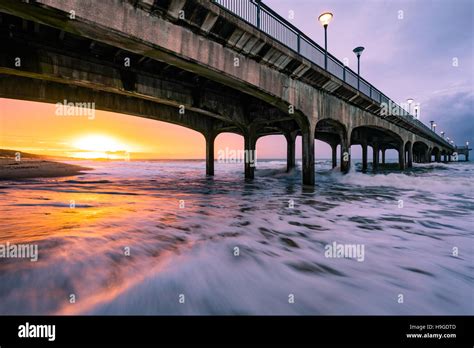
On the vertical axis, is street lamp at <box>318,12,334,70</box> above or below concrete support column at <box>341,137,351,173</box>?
above

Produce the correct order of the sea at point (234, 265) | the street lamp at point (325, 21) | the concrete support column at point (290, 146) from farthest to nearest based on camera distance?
the concrete support column at point (290, 146) < the street lamp at point (325, 21) < the sea at point (234, 265)

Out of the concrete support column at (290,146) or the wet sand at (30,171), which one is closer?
the wet sand at (30,171)

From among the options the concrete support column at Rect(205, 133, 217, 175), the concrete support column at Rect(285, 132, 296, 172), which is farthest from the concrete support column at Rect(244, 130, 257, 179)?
the concrete support column at Rect(285, 132, 296, 172)

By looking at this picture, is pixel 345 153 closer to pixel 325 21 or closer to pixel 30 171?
pixel 325 21

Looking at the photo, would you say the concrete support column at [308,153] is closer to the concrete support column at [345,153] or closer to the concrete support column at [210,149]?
the concrete support column at [345,153]

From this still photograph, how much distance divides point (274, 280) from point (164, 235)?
225cm

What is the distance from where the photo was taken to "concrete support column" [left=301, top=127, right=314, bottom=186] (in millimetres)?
10975

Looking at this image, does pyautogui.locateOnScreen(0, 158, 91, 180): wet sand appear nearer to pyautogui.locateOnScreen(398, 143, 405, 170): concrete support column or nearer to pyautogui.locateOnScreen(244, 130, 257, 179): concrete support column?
pyautogui.locateOnScreen(244, 130, 257, 179): concrete support column

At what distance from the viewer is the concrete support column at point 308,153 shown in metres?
11.0

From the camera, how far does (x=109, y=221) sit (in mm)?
4539

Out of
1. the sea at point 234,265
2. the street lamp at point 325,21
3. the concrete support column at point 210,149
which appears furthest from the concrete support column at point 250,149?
the sea at point 234,265

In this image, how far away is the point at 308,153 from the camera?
11273 mm
